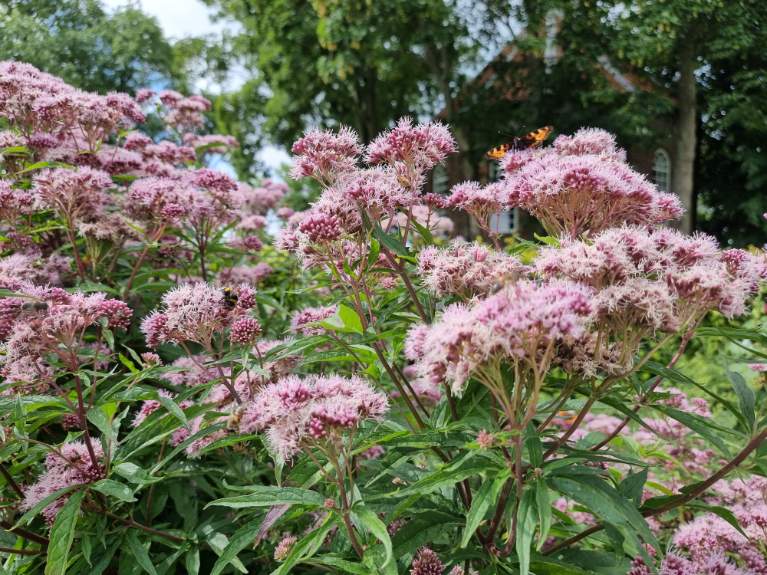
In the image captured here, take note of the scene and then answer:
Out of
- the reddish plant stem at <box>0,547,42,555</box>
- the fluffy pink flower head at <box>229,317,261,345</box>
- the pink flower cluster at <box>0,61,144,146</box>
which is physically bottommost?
the reddish plant stem at <box>0,547,42,555</box>

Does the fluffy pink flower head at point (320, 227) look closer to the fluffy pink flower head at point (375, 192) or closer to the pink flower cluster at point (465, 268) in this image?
the fluffy pink flower head at point (375, 192)

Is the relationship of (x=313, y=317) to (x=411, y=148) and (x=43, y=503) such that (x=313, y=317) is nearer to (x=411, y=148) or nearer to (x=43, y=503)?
(x=411, y=148)

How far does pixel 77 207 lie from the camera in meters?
3.94

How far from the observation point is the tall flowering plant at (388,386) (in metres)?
2.00

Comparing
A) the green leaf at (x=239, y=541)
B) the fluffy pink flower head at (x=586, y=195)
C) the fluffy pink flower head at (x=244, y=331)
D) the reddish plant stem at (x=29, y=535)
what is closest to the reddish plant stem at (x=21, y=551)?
the reddish plant stem at (x=29, y=535)

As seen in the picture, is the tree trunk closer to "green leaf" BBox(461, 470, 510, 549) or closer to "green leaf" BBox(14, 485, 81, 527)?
"green leaf" BBox(461, 470, 510, 549)

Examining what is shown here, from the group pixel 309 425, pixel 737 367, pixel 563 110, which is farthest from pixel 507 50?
pixel 309 425

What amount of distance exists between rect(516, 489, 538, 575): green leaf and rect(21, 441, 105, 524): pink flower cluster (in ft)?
5.91

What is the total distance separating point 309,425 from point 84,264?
9.83 feet

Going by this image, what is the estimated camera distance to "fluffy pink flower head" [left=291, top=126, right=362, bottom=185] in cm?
292

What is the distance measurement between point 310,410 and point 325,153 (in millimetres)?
1343

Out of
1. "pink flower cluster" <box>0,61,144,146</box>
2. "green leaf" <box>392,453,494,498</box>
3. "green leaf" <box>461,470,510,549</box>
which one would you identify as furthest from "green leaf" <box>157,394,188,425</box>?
"pink flower cluster" <box>0,61,144,146</box>

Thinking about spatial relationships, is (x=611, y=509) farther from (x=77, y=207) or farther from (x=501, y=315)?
(x=77, y=207)

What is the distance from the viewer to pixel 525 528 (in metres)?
1.82
